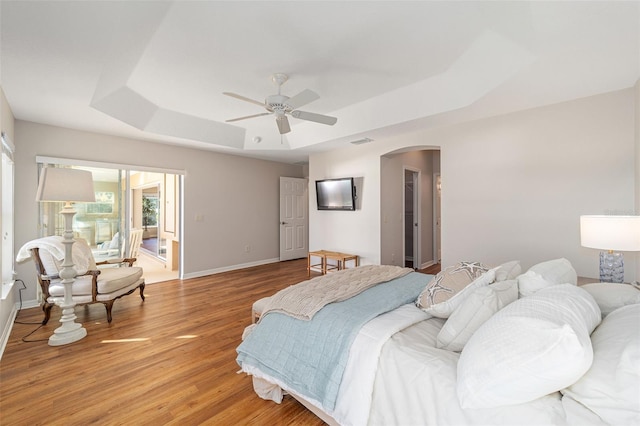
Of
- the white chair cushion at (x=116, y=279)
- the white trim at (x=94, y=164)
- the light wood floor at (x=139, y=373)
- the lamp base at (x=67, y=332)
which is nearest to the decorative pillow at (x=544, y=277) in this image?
the light wood floor at (x=139, y=373)

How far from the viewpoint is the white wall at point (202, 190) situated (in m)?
3.71

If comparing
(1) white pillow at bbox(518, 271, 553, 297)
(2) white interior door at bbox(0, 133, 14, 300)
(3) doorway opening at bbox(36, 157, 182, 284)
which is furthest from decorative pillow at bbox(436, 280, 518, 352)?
(3) doorway opening at bbox(36, 157, 182, 284)

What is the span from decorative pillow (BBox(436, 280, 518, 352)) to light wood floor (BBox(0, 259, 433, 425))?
956 millimetres

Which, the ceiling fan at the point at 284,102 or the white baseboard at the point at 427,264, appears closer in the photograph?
the ceiling fan at the point at 284,102

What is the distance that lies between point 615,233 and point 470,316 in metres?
1.45

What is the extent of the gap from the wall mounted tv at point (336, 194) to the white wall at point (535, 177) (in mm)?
1295

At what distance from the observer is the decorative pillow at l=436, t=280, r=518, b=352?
1353 mm

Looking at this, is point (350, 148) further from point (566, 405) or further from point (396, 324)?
point (566, 405)

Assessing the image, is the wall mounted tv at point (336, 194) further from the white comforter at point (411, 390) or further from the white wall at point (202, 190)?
the white comforter at point (411, 390)

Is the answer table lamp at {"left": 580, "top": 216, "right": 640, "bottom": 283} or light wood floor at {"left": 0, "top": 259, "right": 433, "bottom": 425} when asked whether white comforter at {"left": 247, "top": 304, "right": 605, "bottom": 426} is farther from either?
table lamp at {"left": 580, "top": 216, "right": 640, "bottom": 283}

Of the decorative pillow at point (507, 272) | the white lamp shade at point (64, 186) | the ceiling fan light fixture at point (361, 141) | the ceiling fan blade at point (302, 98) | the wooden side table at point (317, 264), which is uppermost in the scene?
the ceiling fan light fixture at point (361, 141)

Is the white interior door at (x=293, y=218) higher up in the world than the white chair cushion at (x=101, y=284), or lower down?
higher up

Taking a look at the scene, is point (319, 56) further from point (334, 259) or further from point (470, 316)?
point (334, 259)

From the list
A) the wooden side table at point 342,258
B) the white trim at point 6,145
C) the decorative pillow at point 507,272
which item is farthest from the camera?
the wooden side table at point 342,258
